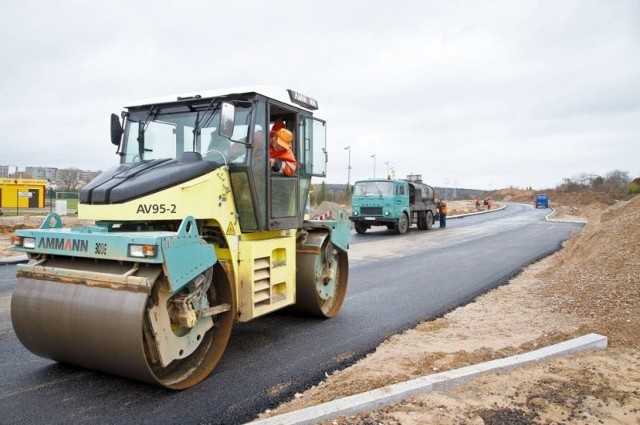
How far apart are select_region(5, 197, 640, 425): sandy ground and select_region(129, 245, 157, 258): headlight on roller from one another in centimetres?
148

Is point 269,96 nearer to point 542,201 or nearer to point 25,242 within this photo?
point 25,242

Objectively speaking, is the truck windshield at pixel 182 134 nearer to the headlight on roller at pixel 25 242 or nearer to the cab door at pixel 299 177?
the cab door at pixel 299 177

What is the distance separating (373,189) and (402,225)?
2.08 metres

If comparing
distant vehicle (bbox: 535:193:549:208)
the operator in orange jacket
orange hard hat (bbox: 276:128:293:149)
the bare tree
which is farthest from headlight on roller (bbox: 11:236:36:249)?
distant vehicle (bbox: 535:193:549:208)

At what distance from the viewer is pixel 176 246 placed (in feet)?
12.6

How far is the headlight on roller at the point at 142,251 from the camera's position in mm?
3717

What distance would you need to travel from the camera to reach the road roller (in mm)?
3818

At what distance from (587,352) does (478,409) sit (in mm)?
1881

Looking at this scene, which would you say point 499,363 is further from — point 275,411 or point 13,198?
point 13,198

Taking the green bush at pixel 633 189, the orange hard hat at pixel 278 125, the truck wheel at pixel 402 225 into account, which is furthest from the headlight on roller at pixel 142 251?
the green bush at pixel 633 189

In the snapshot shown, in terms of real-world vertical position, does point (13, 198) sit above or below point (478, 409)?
above

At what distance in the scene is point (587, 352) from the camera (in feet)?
16.1

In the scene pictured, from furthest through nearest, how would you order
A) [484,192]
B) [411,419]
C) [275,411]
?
[484,192]
[275,411]
[411,419]

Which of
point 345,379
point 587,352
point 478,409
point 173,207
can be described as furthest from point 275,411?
point 587,352
